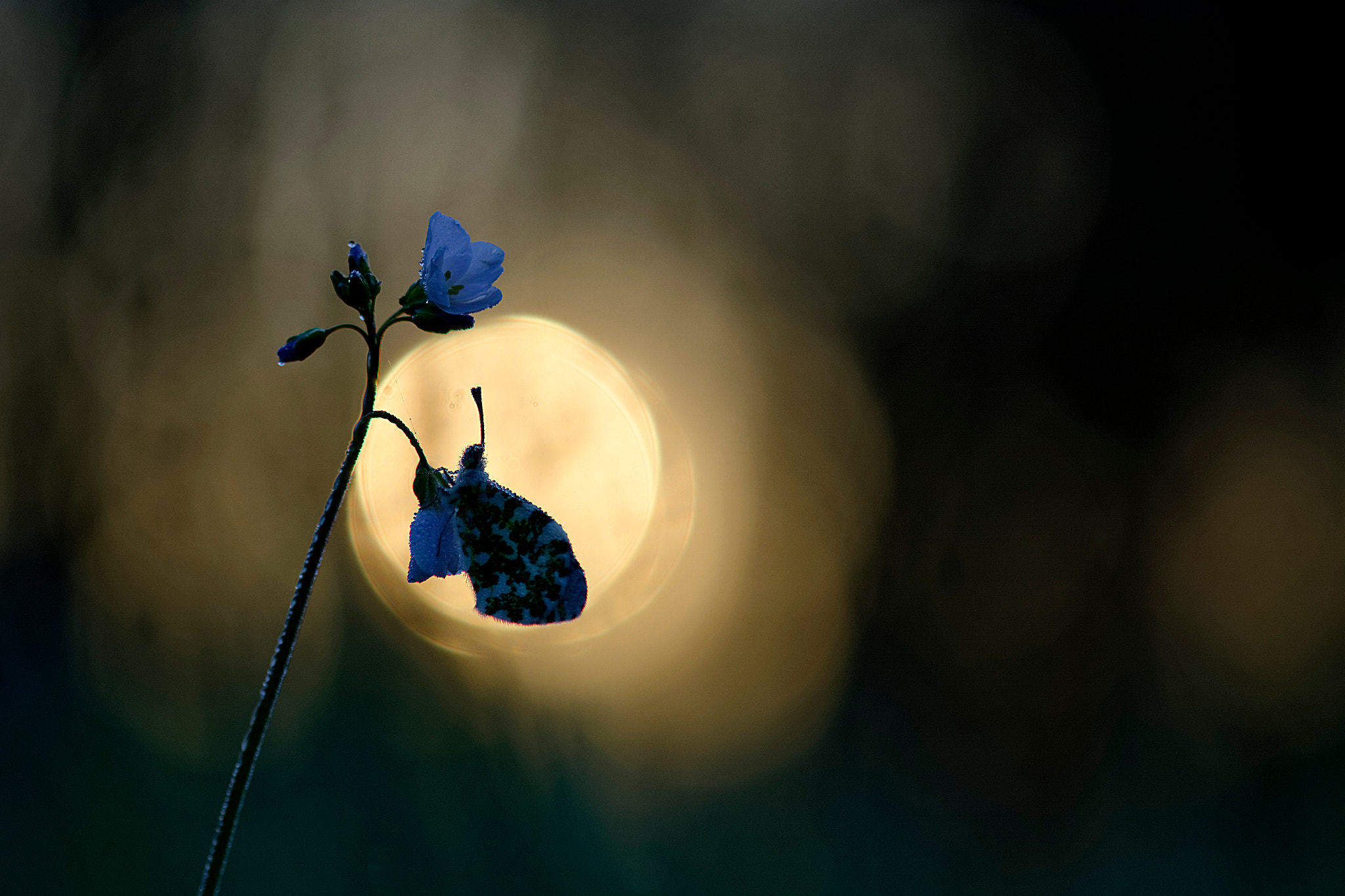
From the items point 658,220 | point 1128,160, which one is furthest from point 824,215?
point 1128,160

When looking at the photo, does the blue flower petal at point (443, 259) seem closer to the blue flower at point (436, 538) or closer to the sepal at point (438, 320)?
the sepal at point (438, 320)

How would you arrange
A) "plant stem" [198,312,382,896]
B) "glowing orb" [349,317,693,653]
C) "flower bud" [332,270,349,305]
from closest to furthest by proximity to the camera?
"plant stem" [198,312,382,896] < "flower bud" [332,270,349,305] < "glowing orb" [349,317,693,653]

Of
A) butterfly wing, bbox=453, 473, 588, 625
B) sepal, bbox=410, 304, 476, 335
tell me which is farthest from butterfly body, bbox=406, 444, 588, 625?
sepal, bbox=410, 304, 476, 335

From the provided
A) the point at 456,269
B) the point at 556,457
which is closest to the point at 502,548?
the point at 456,269

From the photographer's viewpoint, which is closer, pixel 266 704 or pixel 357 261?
pixel 266 704

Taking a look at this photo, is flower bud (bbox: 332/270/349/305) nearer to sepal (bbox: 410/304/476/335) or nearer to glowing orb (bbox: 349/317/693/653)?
sepal (bbox: 410/304/476/335)

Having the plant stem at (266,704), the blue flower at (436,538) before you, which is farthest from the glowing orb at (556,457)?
the plant stem at (266,704)

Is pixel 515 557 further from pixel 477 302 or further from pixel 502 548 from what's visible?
pixel 477 302
